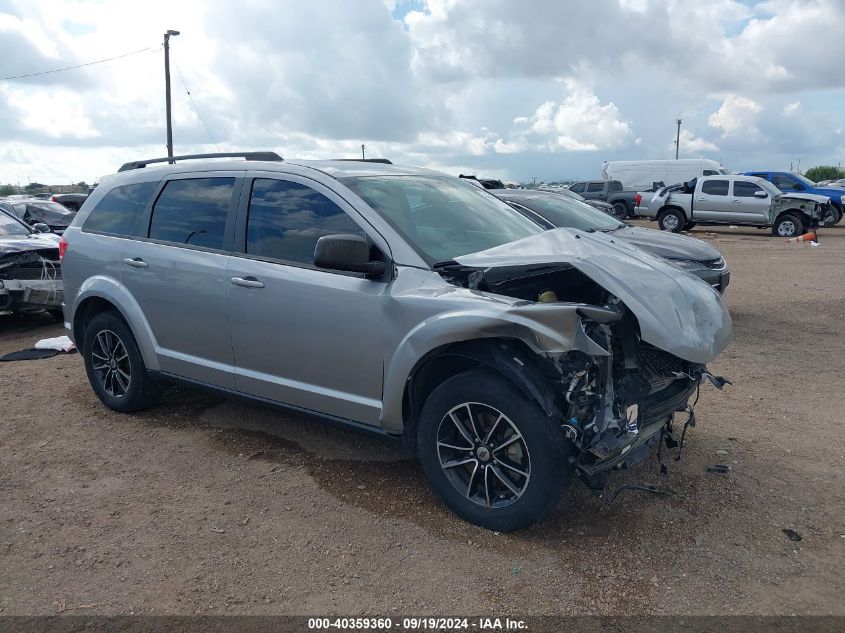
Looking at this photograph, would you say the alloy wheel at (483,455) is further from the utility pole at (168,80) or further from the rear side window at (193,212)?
the utility pole at (168,80)

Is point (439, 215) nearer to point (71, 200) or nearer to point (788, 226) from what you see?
point (71, 200)

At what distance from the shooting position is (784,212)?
2056cm

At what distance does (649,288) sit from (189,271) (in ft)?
9.50

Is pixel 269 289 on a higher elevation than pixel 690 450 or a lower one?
higher

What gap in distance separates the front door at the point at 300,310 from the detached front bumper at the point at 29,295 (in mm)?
5023

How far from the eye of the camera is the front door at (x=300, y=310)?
12.5ft

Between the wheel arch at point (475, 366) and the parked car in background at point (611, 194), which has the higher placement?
the parked car in background at point (611, 194)

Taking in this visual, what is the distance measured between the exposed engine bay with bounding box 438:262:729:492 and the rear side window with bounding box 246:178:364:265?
80cm

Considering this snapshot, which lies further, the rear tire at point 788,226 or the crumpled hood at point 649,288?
the rear tire at point 788,226

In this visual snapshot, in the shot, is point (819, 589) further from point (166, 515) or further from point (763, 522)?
point (166, 515)

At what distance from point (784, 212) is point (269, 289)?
799 inches

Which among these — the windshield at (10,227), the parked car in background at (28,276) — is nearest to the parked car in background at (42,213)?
the windshield at (10,227)

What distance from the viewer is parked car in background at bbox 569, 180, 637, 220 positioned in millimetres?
28984

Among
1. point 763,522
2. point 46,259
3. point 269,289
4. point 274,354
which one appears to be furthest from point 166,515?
point 46,259
